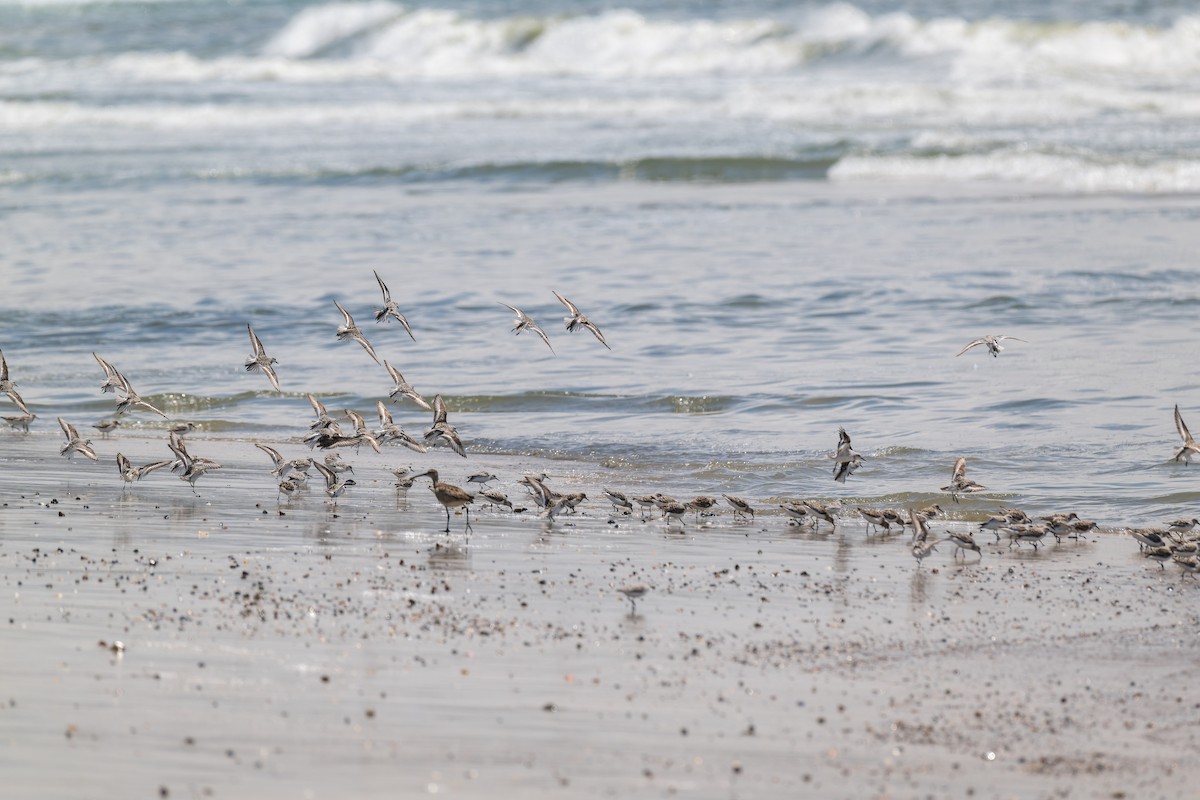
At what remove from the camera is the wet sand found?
6.25 m

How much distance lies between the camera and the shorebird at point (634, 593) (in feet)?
27.7

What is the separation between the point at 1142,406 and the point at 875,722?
8112mm

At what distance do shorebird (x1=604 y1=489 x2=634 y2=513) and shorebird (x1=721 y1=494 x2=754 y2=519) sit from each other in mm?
706

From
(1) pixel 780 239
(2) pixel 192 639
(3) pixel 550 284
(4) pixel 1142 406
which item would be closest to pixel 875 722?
(2) pixel 192 639

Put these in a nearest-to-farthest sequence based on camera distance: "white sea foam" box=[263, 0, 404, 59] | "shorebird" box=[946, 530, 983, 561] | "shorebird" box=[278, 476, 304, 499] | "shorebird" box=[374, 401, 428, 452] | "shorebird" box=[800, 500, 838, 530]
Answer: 1. "shorebird" box=[946, 530, 983, 561]
2. "shorebird" box=[800, 500, 838, 530]
3. "shorebird" box=[278, 476, 304, 499]
4. "shorebird" box=[374, 401, 428, 452]
5. "white sea foam" box=[263, 0, 404, 59]

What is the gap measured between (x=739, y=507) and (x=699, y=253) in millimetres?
12682

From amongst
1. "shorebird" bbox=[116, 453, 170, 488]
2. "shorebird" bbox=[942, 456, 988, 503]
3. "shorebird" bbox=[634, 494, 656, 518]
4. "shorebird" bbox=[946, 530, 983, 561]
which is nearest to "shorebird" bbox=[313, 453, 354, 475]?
"shorebird" bbox=[116, 453, 170, 488]

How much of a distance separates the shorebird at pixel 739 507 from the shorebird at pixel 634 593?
2.56 meters

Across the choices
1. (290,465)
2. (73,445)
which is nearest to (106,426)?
(73,445)

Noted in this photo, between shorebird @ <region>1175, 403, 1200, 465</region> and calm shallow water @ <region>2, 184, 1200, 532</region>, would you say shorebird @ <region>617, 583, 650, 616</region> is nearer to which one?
calm shallow water @ <region>2, 184, 1200, 532</region>

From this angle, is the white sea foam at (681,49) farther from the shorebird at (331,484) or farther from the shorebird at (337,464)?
the shorebird at (331,484)

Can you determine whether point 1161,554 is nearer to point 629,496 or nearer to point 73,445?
point 629,496

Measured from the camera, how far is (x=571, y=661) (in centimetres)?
760

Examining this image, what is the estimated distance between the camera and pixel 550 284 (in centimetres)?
2109
